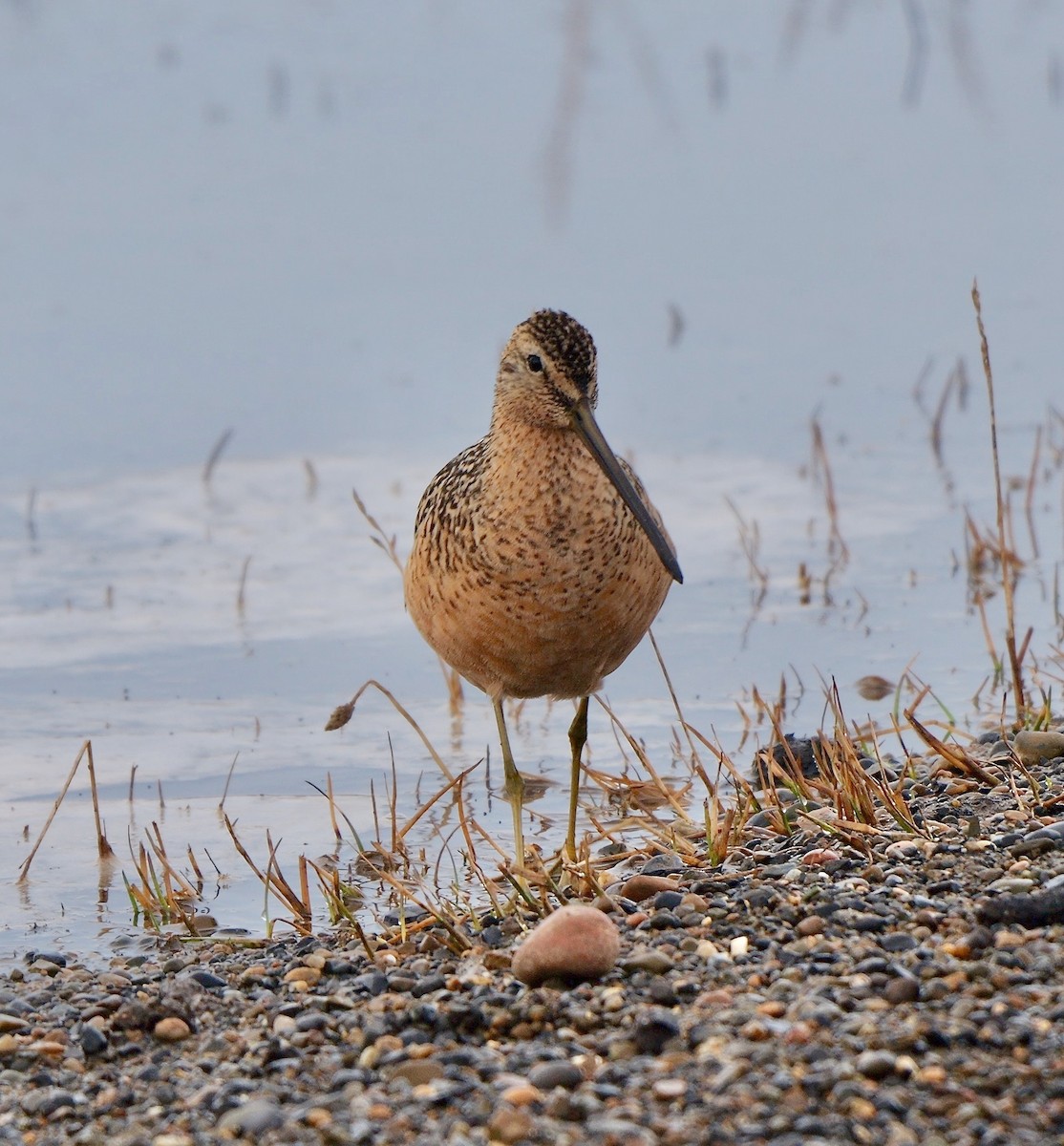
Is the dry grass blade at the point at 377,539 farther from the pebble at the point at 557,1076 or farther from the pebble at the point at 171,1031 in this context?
the pebble at the point at 557,1076

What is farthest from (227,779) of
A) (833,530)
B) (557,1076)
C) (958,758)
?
(833,530)

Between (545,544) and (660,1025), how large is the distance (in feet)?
5.76

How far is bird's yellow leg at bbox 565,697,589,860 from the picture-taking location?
5160mm

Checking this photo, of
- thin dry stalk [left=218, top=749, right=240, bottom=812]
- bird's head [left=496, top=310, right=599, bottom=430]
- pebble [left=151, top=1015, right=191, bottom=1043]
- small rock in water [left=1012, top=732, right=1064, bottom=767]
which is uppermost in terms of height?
bird's head [left=496, top=310, right=599, bottom=430]

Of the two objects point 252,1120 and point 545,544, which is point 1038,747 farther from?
point 252,1120

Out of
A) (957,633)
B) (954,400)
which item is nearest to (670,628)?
(957,633)

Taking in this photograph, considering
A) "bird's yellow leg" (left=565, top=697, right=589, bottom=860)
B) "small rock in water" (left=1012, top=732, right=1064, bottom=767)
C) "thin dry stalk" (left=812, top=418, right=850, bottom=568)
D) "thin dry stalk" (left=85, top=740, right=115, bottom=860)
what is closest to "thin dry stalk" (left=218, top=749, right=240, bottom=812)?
"thin dry stalk" (left=85, top=740, right=115, bottom=860)

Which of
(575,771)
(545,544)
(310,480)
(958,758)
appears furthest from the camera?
(310,480)

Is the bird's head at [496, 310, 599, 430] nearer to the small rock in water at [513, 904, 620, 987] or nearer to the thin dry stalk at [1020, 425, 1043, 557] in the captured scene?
the small rock in water at [513, 904, 620, 987]

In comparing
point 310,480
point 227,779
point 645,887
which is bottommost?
point 645,887

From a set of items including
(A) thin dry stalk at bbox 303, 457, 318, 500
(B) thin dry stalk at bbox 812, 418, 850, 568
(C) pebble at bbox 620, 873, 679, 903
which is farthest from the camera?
A: (A) thin dry stalk at bbox 303, 457, 318, 500

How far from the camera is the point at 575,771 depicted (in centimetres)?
538

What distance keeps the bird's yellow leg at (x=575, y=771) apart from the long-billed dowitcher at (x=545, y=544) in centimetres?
1

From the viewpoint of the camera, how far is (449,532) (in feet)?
16.8
